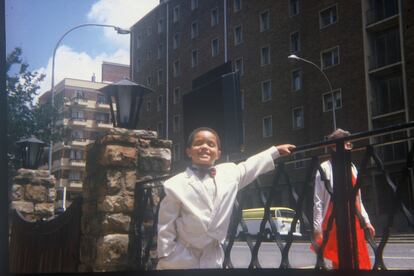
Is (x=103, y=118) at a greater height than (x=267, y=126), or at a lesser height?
lesser

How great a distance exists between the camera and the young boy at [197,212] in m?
2.32

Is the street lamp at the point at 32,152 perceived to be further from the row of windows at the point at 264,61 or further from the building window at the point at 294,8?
the building window at the point at 294,8

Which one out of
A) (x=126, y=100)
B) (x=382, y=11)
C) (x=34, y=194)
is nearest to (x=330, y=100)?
(x=382, y=11)

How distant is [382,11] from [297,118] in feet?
27.3

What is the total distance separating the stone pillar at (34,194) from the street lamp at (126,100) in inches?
137

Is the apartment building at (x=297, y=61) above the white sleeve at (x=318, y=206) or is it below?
above

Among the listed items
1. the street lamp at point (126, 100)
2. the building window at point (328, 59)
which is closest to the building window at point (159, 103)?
the street lamp at point (126, 100)

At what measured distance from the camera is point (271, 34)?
52.2 ft

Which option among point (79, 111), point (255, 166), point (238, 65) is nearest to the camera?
point (255, 166)

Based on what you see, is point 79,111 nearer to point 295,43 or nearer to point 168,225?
point 295,43

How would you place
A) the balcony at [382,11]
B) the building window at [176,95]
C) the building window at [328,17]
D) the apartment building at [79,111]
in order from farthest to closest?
the balcony at [382,11], the building window at [328,17], the building window at [176,95], the apartment building at [79,111]

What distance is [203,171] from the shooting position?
2.41 metres

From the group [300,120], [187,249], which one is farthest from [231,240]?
[300,120]

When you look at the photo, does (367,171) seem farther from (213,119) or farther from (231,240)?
(213,119)
